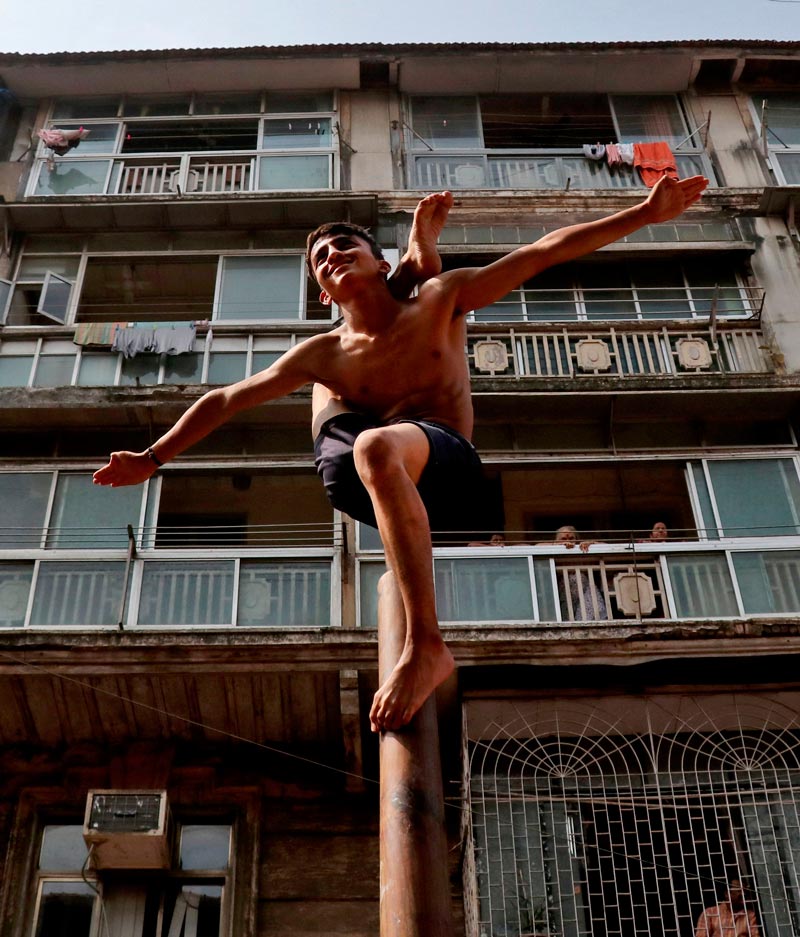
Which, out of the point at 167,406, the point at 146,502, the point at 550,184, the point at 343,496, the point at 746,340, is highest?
the point at 550,184

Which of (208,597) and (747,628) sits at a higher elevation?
(208,597)

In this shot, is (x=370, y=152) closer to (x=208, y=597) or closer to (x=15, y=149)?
(x=15, y=149)

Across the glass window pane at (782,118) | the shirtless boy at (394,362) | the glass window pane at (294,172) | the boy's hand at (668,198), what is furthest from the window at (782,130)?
the shirtless boy at (394,362)

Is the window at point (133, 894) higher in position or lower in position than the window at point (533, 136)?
lower

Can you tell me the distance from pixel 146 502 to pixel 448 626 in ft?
12.7

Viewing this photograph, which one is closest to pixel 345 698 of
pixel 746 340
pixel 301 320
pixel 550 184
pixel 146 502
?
pixel 146 502

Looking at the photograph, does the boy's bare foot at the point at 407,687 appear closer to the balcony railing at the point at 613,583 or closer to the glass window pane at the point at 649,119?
the balcony railing at the point at 613,583

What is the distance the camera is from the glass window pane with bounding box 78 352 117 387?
13922 mm

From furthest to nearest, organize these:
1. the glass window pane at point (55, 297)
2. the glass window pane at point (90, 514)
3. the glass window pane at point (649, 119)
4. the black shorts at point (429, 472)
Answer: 1. the glass window pane at point (649, 119)
2. the glass window pane at point (55, 297)
3. the glass window pane at point (90, 514)
4. the black shorts at point (429, 472)

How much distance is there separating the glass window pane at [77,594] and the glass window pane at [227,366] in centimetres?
329

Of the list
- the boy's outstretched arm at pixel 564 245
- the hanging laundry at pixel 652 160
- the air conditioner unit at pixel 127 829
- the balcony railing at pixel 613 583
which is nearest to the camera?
the boy's outstretched arm at pixel 564 245

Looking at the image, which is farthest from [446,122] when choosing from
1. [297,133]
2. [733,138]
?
[733,138]

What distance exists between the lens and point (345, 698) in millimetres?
10484

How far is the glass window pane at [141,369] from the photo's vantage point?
13.9 metres
